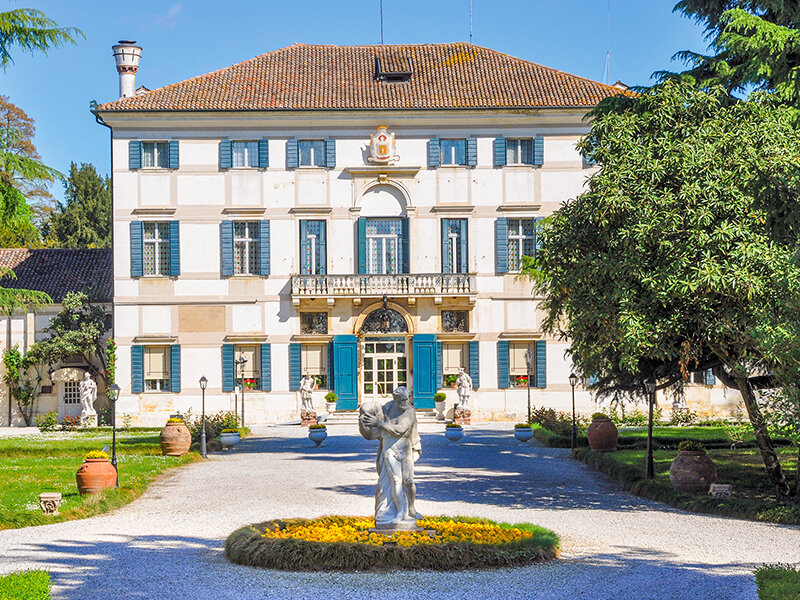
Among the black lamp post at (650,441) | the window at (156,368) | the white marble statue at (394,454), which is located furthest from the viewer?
the window at (156,368)

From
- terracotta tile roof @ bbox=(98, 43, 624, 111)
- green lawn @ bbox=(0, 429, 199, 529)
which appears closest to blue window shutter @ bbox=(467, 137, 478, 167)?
terracotta tile roof @ bbox=(98, 43, 624, 111)

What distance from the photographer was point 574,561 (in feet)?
44.0

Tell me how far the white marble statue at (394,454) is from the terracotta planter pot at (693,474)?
23.1ft

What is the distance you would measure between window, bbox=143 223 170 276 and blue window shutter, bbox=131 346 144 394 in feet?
8.86

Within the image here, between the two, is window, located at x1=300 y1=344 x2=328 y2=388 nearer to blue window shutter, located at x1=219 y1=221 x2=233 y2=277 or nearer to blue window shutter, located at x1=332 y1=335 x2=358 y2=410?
blue window shutter, located at x1=332 y1=335 x2=358 y2=410

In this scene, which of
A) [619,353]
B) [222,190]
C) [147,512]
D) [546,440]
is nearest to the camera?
[147,512]

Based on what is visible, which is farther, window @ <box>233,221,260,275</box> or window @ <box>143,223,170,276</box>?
window @ <box>233,221,260,275</box>

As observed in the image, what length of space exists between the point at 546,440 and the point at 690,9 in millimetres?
12199

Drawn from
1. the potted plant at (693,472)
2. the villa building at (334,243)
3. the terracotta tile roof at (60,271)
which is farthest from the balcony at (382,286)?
the potted plant at (693,472)

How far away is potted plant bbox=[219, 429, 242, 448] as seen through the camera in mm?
28500

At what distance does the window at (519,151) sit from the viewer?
37.5 metres

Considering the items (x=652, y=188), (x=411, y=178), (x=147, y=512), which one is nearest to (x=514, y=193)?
(x=411, y=178)

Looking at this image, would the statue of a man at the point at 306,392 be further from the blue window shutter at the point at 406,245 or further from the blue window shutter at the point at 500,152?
the blue window shutter at the point at 500,152

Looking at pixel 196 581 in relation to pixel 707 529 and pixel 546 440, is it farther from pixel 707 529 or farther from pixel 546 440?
pixel 546 440
